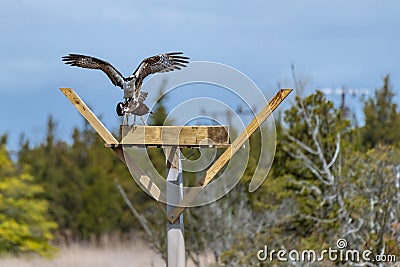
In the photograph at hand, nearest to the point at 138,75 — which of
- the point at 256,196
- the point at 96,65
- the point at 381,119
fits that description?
the point at 96,65

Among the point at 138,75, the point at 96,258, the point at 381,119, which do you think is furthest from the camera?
the point at 381,119

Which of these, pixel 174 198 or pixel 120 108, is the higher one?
pixel 120 108

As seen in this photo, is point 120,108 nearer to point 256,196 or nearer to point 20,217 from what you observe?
point 256,196

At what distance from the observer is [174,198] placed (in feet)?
11.4

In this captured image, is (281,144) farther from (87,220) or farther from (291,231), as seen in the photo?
(87,220)

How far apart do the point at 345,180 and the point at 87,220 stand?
19.0ft

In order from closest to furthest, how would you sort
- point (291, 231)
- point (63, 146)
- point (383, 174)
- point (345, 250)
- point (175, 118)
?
point (175, 118)
point (345, 250)
point (383, 174)
point (291, 231)
point (63, 146)

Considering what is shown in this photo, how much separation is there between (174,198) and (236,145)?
0.39 metres

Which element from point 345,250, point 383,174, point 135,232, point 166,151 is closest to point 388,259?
point 345,250

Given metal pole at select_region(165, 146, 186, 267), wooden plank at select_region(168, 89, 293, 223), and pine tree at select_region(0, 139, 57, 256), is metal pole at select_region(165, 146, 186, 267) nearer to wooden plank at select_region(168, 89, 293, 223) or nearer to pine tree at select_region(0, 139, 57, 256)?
wooden plank at select_region(168, 89, 293, 223)

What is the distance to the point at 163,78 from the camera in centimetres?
341

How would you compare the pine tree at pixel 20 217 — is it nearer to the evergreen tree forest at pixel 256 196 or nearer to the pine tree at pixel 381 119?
the evergreen tree forest at pixel 256 196

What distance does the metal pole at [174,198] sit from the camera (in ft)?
11.4

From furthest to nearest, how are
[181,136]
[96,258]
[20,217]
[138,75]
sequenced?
[20,217] → [96,258] → [181,136] → [138,75]
